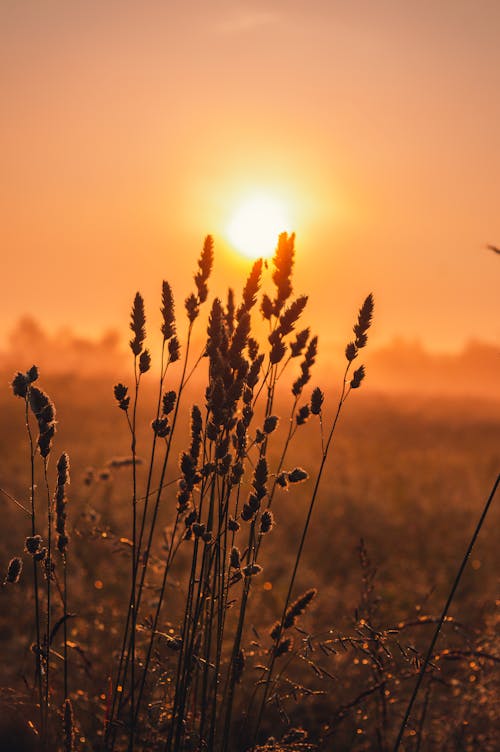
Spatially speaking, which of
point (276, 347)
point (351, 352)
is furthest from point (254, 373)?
point (351, 352)

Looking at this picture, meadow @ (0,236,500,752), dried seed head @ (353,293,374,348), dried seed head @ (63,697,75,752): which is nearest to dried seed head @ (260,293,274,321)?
meadow @ (0,236,500,752)

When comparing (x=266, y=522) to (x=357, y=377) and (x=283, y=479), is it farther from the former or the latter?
(x=357, y=377)

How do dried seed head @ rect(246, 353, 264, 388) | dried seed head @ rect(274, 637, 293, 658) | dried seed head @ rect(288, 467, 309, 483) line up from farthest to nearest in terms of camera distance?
1. dried seed head @ rect(274, 637, 293, 658)
2. dried seed head @ rect(246, 353, 264, 388)
3. dried seed head @ rect(288, 467, 309, 483)

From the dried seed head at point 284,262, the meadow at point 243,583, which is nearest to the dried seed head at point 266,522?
the meadow at point 243,583

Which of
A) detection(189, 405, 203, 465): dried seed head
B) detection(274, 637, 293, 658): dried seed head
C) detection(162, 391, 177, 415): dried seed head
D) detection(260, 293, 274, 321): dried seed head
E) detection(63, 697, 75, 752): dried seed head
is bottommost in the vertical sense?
detection(63, 697, 75, 752): dried seed head

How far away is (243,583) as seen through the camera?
221cm

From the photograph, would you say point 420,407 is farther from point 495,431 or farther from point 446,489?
point 446,489

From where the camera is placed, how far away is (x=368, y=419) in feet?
118

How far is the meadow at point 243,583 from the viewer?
7.04ft

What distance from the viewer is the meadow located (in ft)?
7.04

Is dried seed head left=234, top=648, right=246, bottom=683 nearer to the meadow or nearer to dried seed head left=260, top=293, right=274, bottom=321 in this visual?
the meadow

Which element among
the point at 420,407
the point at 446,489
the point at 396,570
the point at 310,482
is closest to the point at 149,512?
the point at 396,570

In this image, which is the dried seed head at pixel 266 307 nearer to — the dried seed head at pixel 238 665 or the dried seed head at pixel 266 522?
the dried seed head at pixel 266 522

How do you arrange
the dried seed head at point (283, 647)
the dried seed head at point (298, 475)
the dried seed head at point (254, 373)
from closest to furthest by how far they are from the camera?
the dried seed head at point (298, 475) → the dried seed head at point (254, 373) → the dried seed head at point (283, 647)
